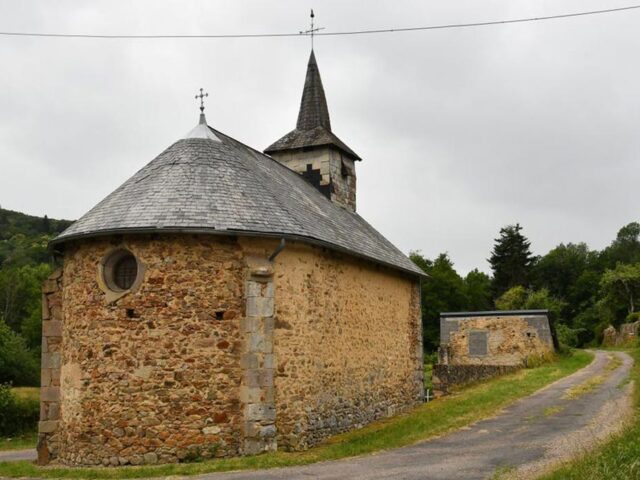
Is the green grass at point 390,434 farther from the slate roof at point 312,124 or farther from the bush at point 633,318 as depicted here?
the bush at point 633,318

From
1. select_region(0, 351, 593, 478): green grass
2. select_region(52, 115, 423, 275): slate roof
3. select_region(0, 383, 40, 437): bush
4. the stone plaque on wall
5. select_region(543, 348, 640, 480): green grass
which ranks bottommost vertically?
select_region(0, 383, 40, 437): bush

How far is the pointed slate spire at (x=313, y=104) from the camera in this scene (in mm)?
24688

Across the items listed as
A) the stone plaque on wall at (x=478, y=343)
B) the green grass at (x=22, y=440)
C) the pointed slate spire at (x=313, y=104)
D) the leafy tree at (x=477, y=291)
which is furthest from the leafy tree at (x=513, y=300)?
the green grass at (x=22, y=440)

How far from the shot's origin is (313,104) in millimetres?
25172

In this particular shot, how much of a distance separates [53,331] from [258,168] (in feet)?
19.6

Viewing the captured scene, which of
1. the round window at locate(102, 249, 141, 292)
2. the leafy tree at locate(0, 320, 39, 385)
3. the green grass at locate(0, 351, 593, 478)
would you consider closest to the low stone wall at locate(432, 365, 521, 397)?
the green grass at locate(0, 351, 593, 478)

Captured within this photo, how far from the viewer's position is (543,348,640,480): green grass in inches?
275

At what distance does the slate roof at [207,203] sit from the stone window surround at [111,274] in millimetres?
511

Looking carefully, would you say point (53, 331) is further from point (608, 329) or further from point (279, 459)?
point (608, 329)

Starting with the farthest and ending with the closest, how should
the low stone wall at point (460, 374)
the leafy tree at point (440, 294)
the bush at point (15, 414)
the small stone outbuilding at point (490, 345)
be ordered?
the leafy tree at point (440, 294), the small stone outbuilding at point (490, 345), the low stone wall at point (460, 374), the bush at point (15, 414)

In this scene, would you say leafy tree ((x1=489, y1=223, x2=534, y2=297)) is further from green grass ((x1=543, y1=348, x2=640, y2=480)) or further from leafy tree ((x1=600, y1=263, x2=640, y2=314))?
green grass ((x1=543, y1=348, x2=640, y2=480))

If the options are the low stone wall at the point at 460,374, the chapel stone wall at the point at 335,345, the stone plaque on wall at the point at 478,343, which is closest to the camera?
the chapel stone wall at the point at 335,345

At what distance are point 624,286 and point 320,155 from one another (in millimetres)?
37576

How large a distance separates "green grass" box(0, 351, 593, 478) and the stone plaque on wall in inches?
119
